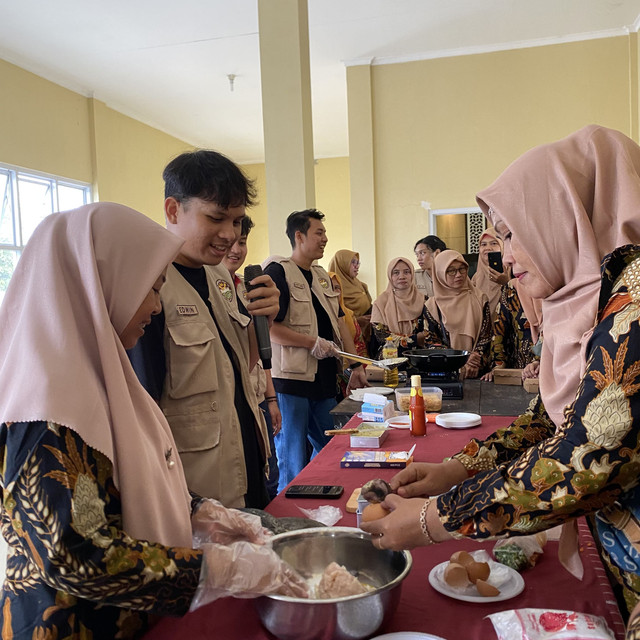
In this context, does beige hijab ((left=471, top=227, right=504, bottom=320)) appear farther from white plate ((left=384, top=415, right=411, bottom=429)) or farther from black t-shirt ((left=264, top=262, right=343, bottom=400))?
white plate ((left=384, top=415, right=411, bottom=429))

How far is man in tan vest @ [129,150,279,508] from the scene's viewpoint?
176 centimetres

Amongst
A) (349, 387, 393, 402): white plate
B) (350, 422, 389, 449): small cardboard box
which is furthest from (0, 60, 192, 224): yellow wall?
(350, 422, 389, 449): small cardboard box

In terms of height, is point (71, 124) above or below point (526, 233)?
above

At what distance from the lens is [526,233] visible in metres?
1.33

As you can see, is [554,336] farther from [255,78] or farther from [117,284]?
[255,78]

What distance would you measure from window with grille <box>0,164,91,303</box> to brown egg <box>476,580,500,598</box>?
7198 millimetres

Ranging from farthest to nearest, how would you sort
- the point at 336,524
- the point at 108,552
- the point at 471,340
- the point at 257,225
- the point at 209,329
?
the point at 257,225
the point at 471,340
the point at 209,329
the point at 336,524
the point at 108,552

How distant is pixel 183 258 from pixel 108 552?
1.12m

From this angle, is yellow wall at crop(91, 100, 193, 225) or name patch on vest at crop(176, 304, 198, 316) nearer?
name patch on vest at crop(176, 304, 198, 316)

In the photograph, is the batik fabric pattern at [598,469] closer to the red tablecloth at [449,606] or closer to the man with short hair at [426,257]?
the red tablecloth at [449,606]

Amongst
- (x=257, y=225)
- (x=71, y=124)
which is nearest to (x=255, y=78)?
(x=71, y=124)

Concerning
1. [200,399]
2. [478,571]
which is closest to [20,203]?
[200,399]

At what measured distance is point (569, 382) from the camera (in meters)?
1.26

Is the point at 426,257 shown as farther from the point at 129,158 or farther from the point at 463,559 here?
the point at 129,158
